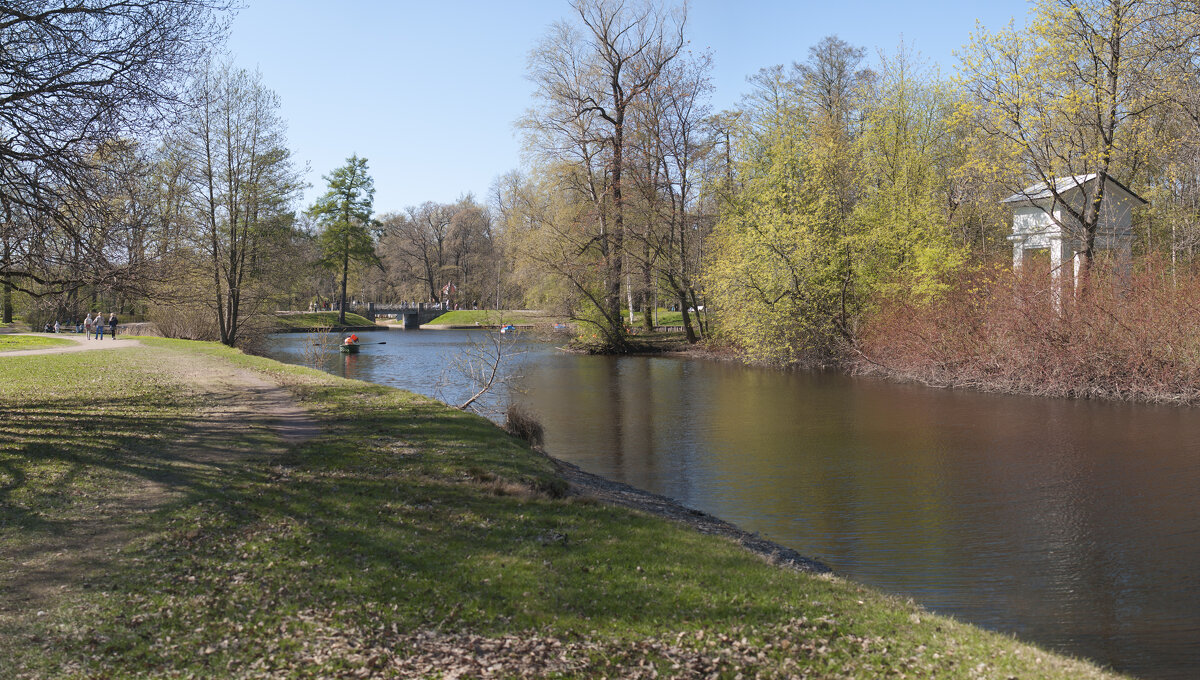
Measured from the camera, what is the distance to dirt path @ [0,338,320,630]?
6.44 meters

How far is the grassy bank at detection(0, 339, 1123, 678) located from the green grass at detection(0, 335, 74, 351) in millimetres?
20080

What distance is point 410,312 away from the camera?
79688 mm

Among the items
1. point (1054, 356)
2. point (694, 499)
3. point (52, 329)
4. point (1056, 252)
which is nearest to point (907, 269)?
point (1056, 252)

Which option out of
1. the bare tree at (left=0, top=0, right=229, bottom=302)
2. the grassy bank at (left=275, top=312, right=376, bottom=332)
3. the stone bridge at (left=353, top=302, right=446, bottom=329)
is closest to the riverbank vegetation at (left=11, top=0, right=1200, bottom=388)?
the bare tree at (left=0, top=0, right=229, bottom=302)

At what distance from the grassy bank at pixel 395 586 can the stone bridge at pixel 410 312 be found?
67.8 metres

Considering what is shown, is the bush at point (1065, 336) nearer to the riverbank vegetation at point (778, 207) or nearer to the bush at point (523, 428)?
the riverbank vegetation at point (778, 207)

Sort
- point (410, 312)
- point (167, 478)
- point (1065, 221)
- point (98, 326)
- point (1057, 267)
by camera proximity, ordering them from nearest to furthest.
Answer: point (167, 478) → point (1057, 267) → point (1065, 221) → point (98, 326) → point (410, 312)

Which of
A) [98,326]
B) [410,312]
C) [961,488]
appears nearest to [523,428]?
[961,488]

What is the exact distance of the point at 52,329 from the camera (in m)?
43.2

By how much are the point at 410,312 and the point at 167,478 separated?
71.7 m

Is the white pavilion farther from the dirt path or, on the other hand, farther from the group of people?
the group of people

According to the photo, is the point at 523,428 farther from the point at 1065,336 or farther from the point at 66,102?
the point at 1065,336

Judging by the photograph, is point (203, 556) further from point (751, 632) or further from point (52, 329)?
point (52, 329)

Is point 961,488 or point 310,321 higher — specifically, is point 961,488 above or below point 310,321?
below
